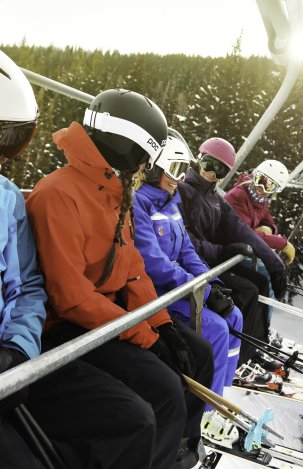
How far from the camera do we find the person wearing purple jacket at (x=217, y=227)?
421cm

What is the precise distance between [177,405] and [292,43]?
3736 mm

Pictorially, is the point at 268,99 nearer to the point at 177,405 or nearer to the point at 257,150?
the point at 257,150

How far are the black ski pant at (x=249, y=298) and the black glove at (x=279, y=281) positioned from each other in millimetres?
237

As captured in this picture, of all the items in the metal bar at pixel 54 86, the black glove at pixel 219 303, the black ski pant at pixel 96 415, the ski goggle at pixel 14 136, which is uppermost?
the ski goggle at pixel 14 136

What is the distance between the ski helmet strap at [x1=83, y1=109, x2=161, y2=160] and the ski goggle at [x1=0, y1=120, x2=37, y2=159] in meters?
0.44

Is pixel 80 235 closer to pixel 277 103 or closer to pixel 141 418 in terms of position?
pixel 141 418

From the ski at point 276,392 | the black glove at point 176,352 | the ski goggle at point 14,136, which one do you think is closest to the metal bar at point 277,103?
the ski at point 276,392

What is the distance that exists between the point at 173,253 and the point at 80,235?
4.89ft

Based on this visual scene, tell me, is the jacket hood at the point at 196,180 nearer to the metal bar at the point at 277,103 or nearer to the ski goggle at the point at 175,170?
the metal bar at the point at 277,103

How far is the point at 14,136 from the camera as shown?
1.85 metres

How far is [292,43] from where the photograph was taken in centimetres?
446

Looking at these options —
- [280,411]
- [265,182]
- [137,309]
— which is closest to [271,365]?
[280,411]

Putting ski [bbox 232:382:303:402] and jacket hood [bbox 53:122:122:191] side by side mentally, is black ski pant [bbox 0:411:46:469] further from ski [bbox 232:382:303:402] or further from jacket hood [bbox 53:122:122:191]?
ski [bbox 232:382:303:402]

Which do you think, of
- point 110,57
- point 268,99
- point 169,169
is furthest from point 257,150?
point 110,57
